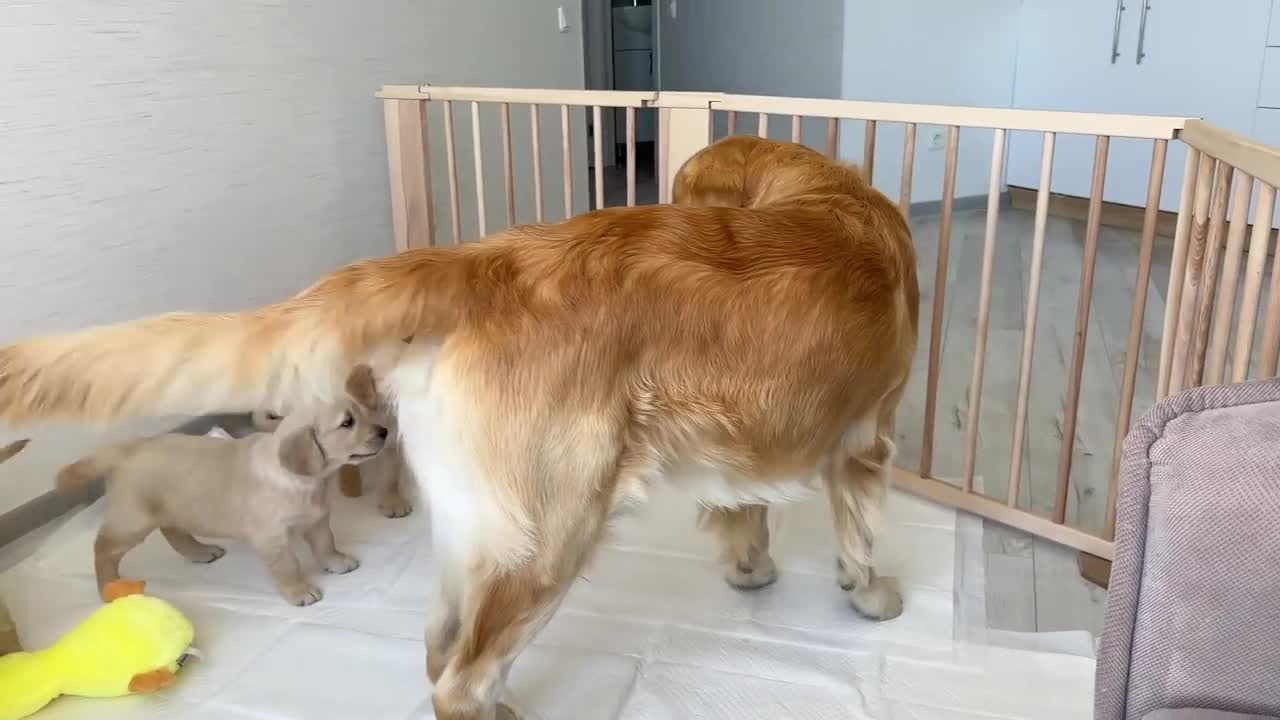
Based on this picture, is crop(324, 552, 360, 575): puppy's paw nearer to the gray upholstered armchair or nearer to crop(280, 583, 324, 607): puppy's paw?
crop(280, 583, 324, 607): puppy's paw

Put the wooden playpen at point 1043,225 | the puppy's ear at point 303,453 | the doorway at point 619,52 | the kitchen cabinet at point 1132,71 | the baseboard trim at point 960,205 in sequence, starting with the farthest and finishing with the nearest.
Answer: the doorway at point 619,52 → the baseboard trim at point 960,205 → the kitchen cabinet at point 1132,71 → the puppy's ear at point 303,453 → the wooden playpen at point 1043,225

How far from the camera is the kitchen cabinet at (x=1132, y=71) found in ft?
12.8

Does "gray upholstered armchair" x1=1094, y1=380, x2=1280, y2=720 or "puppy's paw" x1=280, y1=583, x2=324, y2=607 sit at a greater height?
"gray upholstered armchair" x1=1094, y1=380, x2=1280, y2=720

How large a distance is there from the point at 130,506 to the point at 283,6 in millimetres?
1238

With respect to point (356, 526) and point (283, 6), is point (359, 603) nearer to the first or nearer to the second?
point (356, 526)

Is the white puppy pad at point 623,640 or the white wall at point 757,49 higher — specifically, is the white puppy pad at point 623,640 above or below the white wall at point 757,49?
below

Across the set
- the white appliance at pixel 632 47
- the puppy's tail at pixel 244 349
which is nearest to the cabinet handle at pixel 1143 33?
the white appliance at pixel 632 47

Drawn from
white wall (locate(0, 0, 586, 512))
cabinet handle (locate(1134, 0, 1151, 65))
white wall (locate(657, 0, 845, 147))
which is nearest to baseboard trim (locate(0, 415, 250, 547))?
white wall (locate(0, 0, 586, 512))

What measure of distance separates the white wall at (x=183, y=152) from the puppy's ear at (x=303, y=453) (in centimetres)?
53

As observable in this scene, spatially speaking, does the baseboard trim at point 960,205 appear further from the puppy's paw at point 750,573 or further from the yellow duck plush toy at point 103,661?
the yellow duck plush toy at point 103,661

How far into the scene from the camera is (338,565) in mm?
1673

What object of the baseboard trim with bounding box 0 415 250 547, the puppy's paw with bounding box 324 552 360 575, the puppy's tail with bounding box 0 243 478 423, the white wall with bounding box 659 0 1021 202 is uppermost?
the white wall with bounding box 659 0 1021 202

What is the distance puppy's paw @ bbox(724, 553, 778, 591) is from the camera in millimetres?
1599

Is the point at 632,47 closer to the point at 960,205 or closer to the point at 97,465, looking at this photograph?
the point at 960,205
